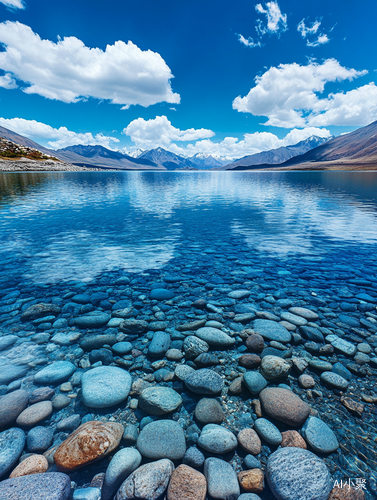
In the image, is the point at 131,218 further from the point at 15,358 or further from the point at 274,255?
the point at 15,358

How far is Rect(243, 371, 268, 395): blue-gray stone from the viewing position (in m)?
5.05

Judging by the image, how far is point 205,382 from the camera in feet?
16.7

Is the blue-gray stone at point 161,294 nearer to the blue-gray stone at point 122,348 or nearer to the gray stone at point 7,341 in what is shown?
the blue-gray stone at point 122,348

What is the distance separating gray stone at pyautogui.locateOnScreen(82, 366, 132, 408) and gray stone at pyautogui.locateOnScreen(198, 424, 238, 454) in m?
1.83

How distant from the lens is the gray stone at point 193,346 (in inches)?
239

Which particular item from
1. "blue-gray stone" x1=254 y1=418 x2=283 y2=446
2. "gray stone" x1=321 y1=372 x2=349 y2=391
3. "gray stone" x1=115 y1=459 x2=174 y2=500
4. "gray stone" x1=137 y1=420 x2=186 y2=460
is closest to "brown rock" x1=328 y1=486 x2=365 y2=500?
"blue-gray stone" x1=254 y1=418 x2=283 y2=446

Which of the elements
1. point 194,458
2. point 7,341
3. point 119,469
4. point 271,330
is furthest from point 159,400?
point 7,341

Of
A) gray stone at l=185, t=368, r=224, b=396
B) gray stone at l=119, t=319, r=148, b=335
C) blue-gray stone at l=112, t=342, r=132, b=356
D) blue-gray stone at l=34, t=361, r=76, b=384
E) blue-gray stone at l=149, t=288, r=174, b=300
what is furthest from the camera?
blue-gray stone at l=149, t=288, r=174, b=300

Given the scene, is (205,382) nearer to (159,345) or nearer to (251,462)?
(251,462)

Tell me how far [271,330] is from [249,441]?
3.37 metres

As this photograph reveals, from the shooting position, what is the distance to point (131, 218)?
79.4 feet

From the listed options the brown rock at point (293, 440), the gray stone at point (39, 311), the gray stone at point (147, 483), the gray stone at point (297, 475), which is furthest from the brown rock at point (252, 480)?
the gray stone at point (39, 311)

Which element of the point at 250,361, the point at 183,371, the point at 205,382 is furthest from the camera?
the point at 250,361

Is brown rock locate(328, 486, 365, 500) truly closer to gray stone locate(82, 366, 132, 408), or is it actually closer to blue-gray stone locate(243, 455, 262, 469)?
blue-gray stone locate(243, 455, 262, 469)
